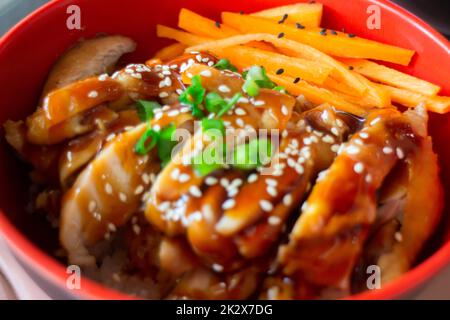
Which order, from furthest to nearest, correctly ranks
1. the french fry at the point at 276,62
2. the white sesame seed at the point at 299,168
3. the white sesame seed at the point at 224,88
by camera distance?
1. the french fry at the point at 276,62
2. the white sesame seed at the point at 224,88
3. the white sesame seed at the point at 299,168

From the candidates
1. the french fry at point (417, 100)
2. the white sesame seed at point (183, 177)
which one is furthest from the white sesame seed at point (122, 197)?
the french fry at point (417, 100)

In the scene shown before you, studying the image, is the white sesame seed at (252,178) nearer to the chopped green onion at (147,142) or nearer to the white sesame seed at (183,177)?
the white sesame seed at (183,177)

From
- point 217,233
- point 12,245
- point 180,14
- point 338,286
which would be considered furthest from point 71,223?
point 180,14

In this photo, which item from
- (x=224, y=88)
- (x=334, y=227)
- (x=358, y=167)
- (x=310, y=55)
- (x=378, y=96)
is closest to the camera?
(x=334, y=227)

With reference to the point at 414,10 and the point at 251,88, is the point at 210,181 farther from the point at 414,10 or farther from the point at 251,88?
the point at 414,10

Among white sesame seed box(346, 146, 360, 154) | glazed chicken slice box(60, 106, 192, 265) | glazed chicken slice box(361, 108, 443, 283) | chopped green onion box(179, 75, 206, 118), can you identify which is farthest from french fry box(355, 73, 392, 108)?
glazed chicken slice box(60, 106, 192, 265)

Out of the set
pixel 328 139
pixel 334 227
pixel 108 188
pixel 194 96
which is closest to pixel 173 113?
pixel 194 96

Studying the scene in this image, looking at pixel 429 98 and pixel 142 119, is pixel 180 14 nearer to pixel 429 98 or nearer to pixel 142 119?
pixel 142 119
